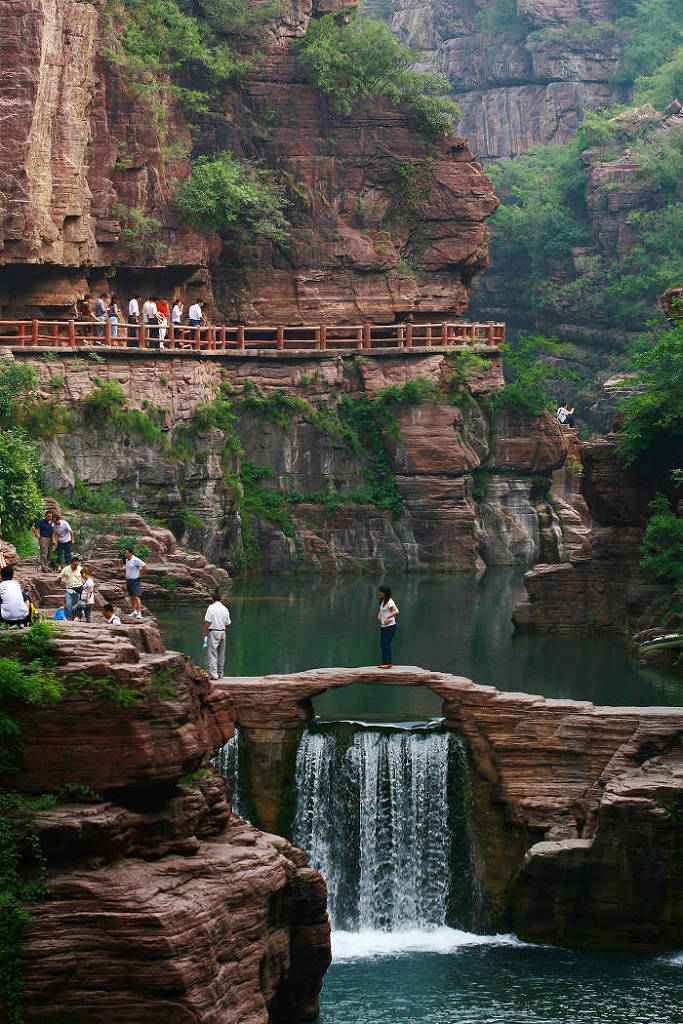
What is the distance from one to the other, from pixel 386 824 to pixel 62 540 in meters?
11.7

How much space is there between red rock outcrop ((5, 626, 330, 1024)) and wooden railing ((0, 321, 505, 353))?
27299 mm

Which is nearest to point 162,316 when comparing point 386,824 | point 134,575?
point 134,575

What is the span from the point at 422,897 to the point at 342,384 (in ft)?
93.1

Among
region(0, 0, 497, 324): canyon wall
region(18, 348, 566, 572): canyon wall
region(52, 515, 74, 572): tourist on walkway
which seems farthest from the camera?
region(0, 0, 497, 324): canyon wall

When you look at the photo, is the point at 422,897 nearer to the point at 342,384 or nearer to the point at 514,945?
the point at 514,945

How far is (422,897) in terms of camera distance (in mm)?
27609

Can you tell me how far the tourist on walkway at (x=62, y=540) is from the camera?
3697 cm

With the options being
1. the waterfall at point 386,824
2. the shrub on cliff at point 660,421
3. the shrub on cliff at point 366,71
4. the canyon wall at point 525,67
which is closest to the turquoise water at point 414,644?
the waterfall at point 386,824

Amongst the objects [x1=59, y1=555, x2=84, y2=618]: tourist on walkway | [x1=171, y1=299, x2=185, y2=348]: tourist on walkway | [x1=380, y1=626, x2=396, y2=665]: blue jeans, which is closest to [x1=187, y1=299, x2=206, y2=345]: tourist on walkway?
[x1=171, y1=299, x2=185, y2=348]: tourist on walkway

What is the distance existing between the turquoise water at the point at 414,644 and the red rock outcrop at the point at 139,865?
946 centimetres

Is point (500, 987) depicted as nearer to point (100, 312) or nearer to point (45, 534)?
point (45, 534)

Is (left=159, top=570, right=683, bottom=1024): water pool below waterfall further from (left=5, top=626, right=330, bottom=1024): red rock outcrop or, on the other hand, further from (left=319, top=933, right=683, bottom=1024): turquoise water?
(left=5, top=626, right=330, bottom=1024): red rock outcrop

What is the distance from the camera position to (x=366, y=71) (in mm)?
58188

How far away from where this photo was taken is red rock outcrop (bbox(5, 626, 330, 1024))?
19.8m
